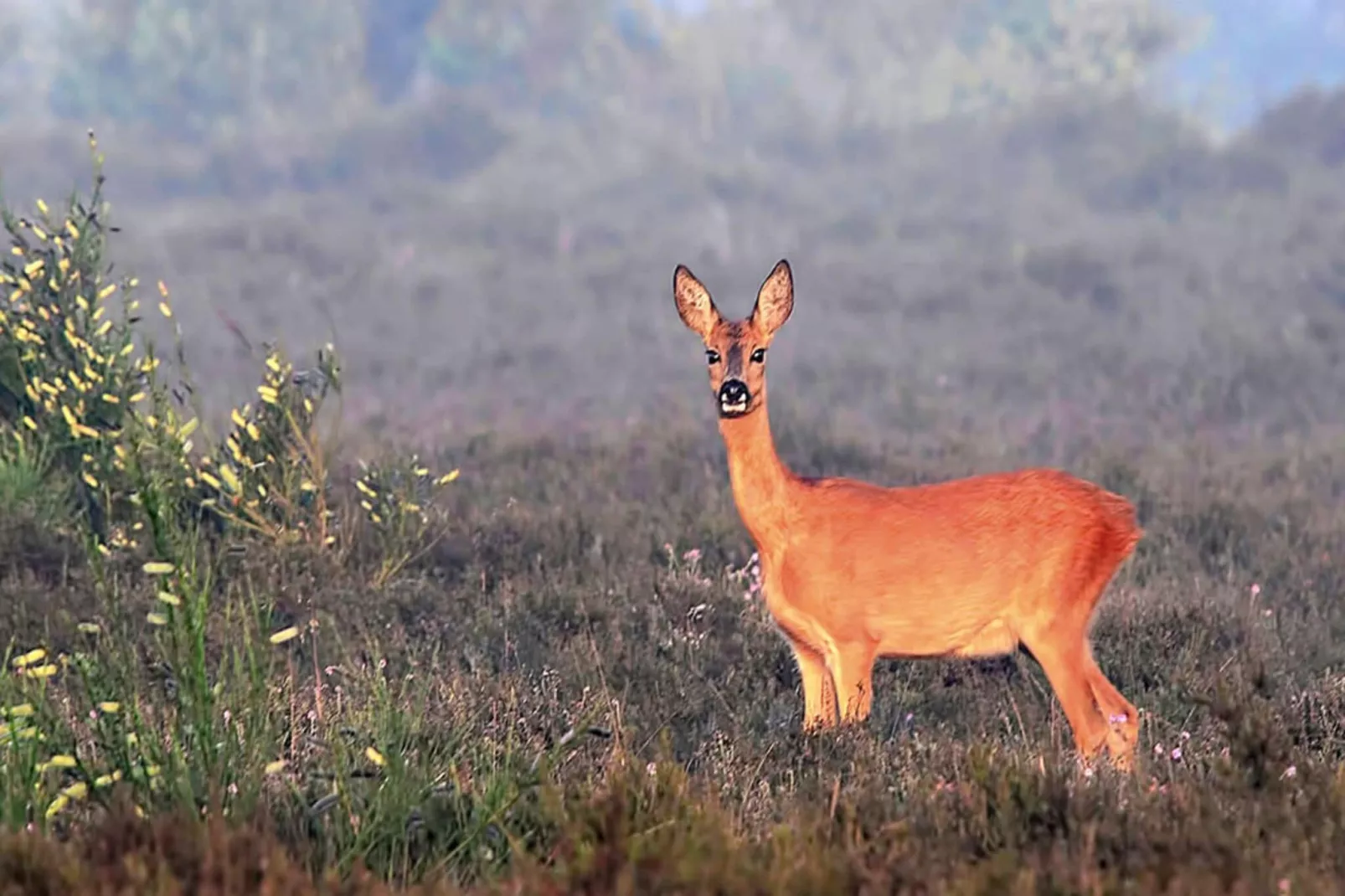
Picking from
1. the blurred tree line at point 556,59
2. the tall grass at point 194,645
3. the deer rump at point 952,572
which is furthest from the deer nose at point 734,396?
the blurred tree line at point 556,59

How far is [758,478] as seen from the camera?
22.9 feet

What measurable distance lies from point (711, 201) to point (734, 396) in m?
26.6

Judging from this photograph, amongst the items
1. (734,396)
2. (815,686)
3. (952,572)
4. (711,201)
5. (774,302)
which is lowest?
(815,686)

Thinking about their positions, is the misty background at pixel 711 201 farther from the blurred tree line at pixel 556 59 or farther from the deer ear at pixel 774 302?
the deer ear at pixel 774 302

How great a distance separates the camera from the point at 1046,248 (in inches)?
1071

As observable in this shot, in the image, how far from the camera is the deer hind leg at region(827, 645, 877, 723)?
21.7 feet

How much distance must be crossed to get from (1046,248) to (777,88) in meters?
19.7

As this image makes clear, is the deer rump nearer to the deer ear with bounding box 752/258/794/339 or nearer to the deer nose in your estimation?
the deer nose

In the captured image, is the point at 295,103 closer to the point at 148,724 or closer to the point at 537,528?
the point at 537,528

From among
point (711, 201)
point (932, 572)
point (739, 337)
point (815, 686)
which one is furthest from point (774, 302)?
point (711, 201)

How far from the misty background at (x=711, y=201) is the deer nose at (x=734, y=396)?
24.2 ft

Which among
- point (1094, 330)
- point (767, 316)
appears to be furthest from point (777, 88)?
point (767, 316)

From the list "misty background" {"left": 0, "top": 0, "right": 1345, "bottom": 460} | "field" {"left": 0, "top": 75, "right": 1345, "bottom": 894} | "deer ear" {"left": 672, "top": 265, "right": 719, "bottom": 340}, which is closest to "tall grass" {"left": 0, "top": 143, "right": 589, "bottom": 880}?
"field" {"left": 0, "top": 75, "right": 1345, "bottom": 894}

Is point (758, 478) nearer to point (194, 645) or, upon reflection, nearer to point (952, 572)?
point (952, 572)
